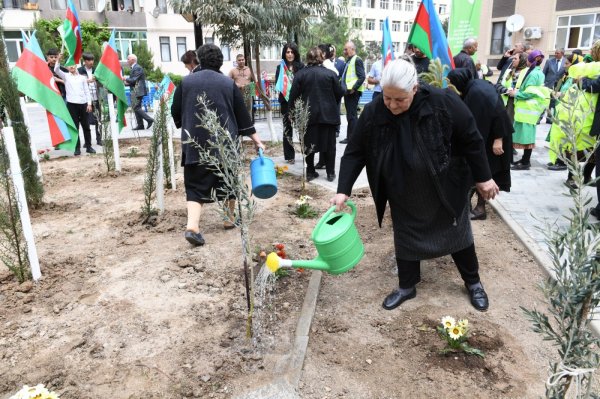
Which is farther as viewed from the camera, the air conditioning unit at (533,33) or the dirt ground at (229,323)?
the air conditioning unit at (533,33)

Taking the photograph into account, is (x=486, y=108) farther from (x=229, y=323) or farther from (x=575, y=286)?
(x=575, y=286)

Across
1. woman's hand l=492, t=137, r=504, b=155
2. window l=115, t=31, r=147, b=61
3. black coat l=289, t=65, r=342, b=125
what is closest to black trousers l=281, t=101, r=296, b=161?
black coat l=289, t=65, r=342, b=125

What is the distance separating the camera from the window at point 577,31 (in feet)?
80.5

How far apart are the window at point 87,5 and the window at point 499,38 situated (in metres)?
26.9

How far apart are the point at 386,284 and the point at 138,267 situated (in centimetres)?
207

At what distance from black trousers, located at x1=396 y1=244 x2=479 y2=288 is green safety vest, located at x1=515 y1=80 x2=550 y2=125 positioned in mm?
4486

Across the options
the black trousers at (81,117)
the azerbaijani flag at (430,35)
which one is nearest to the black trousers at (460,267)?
the azerbaijani flag at (430,35)

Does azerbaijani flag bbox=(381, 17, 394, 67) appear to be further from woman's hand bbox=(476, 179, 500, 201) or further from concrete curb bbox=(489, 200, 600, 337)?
woman's hand bbox=(476, 179, 500, 201)

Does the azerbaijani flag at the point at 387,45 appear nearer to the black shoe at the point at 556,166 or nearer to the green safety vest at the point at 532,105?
the green safety vest at the point at 532,105

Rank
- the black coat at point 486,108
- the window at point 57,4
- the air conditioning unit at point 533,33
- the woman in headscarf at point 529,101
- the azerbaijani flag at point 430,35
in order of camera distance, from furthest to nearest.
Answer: the window at point 57,4 → the air conditioning unit at point 533,33 → the woman in headscarf at point 529,101 → the azerbaijani flag at point 430,35 → the black coat at point 486,108

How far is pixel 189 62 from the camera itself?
563cm

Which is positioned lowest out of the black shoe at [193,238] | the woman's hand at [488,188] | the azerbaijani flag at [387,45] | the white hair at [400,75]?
the black shoe at [193,238]

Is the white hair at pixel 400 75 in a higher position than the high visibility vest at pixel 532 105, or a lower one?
higher

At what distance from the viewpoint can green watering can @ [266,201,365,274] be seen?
8.80ft
